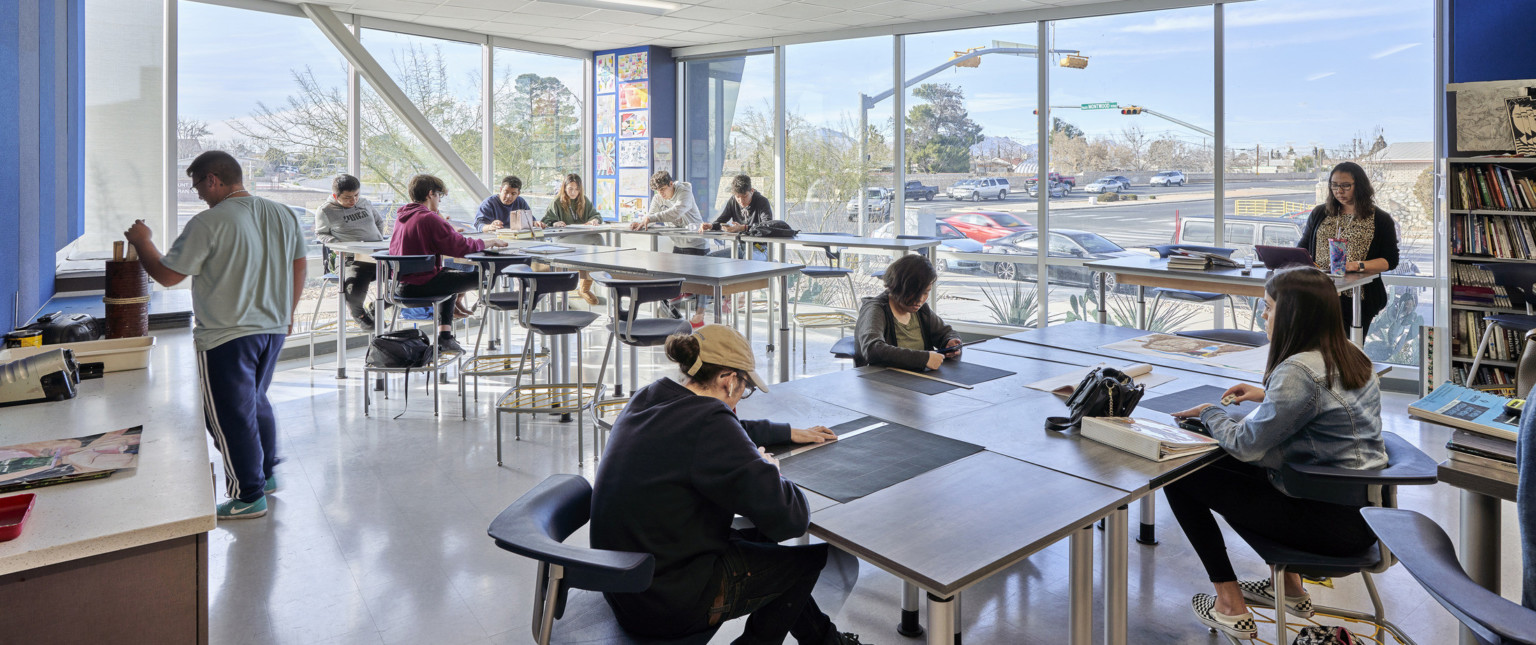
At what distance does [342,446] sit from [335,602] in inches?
79.7

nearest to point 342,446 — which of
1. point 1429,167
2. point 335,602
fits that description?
point 335,602

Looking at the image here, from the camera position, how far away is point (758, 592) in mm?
2023

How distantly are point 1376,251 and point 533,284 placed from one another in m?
4.55

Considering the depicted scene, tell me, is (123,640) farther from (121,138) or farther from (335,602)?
(121,138)

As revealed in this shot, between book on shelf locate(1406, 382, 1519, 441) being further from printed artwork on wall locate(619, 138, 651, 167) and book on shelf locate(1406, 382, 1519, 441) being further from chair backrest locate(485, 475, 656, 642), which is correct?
printed artwork on wall locate(619, 138, 651, 167)

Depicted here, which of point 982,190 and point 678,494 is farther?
point 982,190

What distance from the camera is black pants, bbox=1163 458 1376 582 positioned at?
A: 2316 millimetres

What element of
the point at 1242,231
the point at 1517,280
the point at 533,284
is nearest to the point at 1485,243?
the point at 1517,280

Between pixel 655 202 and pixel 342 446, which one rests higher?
pixel 655 202

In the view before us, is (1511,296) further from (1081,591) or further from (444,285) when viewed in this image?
(444,285)

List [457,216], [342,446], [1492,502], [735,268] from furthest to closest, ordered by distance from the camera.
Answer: [457,216] → [735,268] → [342,446] → [1492,502]

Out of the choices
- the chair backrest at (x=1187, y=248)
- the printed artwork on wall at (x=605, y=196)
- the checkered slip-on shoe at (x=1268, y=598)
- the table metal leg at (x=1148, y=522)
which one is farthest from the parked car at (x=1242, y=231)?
the printed artwork on wall at (x=605, y=196)

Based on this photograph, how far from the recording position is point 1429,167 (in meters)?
5.99

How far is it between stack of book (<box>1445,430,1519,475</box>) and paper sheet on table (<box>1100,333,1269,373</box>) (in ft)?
Result: 4.25
